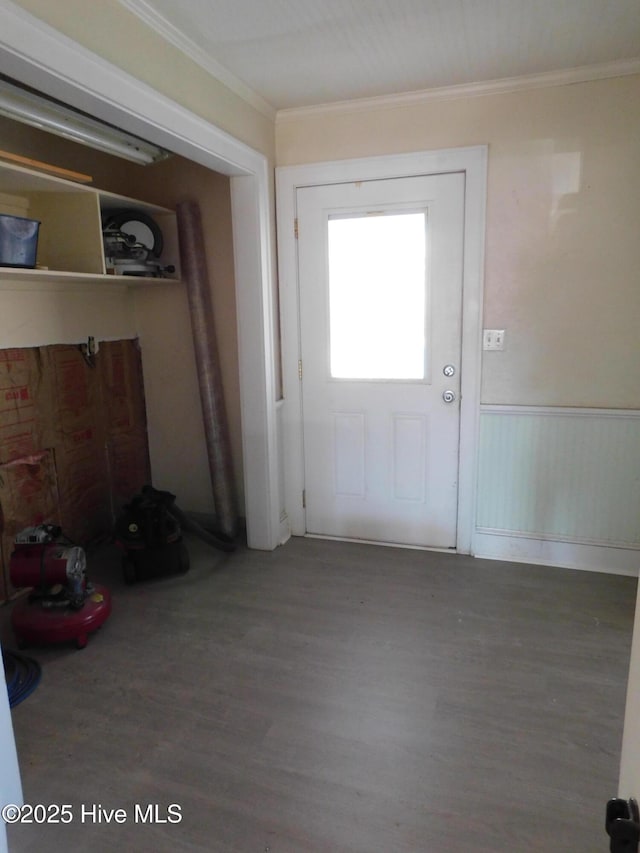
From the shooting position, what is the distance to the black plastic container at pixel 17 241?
7.23 feet


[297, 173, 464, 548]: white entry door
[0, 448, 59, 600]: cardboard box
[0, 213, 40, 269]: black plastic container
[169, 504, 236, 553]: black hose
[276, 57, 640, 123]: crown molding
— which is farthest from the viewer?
[169, 504, 236, 553]: black hose

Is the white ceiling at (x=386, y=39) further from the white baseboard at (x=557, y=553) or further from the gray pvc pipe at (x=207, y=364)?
the white baseboard at (x=557, y=553)

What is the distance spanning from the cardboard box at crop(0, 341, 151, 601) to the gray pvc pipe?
566mm

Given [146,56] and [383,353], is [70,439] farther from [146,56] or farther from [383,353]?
[146,56]

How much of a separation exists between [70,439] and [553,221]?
2.90m

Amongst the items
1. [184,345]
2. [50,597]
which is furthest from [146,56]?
[50,597]

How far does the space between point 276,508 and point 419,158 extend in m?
2.15

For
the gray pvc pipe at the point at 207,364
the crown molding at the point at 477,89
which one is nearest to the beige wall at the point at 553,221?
the crown molding at the point at 477,89

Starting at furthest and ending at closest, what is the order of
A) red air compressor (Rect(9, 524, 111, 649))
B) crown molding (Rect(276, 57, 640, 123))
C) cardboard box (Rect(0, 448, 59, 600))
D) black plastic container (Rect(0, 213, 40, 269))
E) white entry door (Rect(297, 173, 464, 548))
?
white entry door (Rect(297, 173, 464, 548)) < cardboard box (Rect(0, 448, 59, 600)) < crown molding (Rect(276, 57, 640, 123)) < red air compressor (Rect(9, 524, 111, 649)) < black plastic container (Rect(0, 213, 40, 269))

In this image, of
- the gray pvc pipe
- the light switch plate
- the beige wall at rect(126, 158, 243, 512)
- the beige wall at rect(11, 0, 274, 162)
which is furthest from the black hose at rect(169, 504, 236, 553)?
the beige wall at rect(11, 0, 274, 162)

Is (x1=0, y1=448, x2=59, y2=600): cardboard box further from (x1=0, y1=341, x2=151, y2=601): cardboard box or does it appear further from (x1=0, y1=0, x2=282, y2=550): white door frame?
(x1=0, y1=0, x2=282, y2=550): white door frame

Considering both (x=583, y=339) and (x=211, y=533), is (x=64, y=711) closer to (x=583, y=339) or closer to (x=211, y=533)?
(x=211, y=533)

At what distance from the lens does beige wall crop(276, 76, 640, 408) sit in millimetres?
2682

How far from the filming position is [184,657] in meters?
2.36
